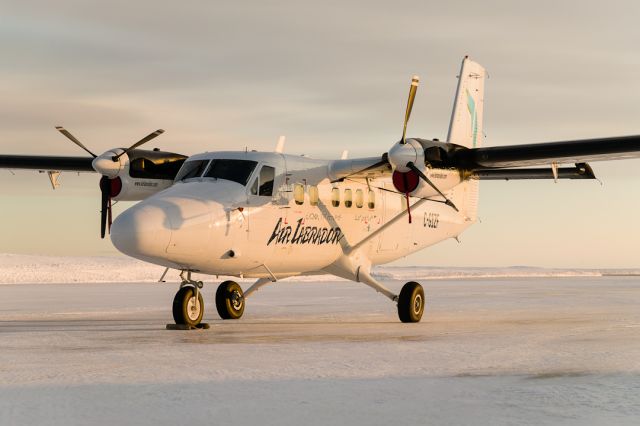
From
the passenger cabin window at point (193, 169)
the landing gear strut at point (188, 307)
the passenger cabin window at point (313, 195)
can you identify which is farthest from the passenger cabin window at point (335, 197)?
the landing gear strut at point (188, 307)

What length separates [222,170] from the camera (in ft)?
52.0

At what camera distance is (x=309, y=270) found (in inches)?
715

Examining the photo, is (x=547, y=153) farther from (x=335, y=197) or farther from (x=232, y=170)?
(x=232, y=170)

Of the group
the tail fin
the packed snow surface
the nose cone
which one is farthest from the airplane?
the packed snow surface

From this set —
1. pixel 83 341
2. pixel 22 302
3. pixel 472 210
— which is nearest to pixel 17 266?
pixel 22 302

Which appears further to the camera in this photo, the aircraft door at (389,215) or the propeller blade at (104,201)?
the aircraft door at (389,215)

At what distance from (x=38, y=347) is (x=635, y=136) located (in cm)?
1166

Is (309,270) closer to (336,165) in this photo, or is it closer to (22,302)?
(336,165)

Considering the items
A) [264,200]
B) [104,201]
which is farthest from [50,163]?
[264,200]

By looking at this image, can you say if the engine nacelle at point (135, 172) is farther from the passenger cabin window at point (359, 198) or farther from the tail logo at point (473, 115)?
the tail logo at point (473, 115)

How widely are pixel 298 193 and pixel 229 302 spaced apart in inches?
113

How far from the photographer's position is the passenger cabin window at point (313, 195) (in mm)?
17312

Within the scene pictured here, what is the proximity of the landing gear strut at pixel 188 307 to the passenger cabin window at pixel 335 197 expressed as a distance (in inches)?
152

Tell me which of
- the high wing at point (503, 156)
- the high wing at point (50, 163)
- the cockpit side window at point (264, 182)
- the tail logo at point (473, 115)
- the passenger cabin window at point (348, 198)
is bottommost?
the passenger cabin window at point (348, 198)
